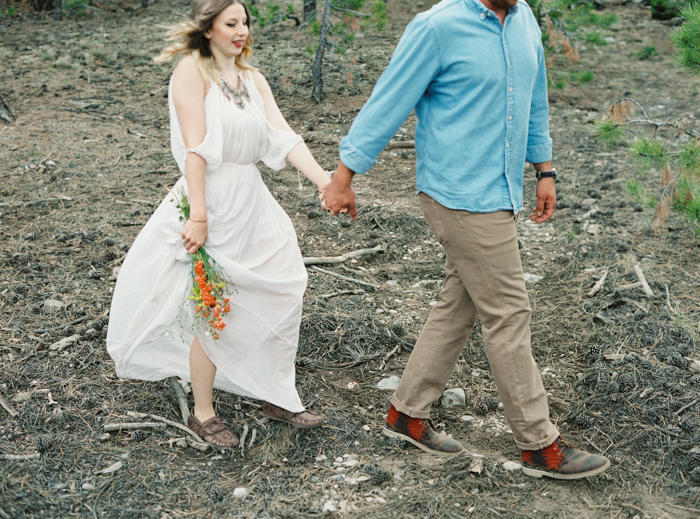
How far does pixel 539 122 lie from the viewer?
2.84m

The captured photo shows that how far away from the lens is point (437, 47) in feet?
7.80

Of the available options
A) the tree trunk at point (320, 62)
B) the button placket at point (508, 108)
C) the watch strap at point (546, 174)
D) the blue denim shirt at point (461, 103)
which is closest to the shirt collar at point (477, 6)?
the blue denim shirt at point (461, 103)

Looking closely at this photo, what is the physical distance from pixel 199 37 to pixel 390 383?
1939 millimetres

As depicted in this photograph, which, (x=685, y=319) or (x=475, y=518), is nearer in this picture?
(x=475, y=518)

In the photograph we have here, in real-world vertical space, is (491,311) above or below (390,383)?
above

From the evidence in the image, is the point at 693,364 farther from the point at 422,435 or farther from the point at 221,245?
the point at 221,245

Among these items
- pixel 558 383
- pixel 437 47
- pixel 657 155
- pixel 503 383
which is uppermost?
pixel 437 47

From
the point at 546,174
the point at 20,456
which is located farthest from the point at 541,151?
the point at 20,456

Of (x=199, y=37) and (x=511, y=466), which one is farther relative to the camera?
(x=511, y=466)

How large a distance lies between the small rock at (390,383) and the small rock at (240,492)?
1015mm

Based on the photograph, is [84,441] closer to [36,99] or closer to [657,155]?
[657,155]

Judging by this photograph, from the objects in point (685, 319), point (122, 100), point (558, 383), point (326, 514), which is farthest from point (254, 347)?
point (122, 100)

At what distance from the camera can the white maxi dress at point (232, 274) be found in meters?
2.65

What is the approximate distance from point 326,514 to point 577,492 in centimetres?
104
